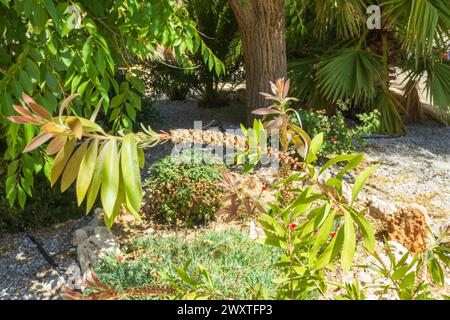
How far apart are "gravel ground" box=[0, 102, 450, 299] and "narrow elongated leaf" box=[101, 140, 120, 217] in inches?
94.9

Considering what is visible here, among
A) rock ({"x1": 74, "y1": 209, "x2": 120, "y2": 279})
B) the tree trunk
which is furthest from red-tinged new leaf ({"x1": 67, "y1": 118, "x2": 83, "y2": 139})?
the tree trunk

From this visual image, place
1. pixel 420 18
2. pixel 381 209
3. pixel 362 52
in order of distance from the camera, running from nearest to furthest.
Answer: pixel 381 209, pixel 420 18, pixel 362 52

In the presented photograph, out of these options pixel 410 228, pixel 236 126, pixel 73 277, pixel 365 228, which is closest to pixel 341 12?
pixel 236 126

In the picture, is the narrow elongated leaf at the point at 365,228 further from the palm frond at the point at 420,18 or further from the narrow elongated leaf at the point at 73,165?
the palm frond at the point at 420,18

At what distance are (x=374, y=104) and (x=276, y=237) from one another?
5220 millimetres

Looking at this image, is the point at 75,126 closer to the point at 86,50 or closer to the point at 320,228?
the point at 320,228

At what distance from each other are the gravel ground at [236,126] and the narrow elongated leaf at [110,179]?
2410mm

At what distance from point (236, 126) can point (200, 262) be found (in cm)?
325

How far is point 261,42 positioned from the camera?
521 centimetres

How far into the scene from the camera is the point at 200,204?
12.6 ft
